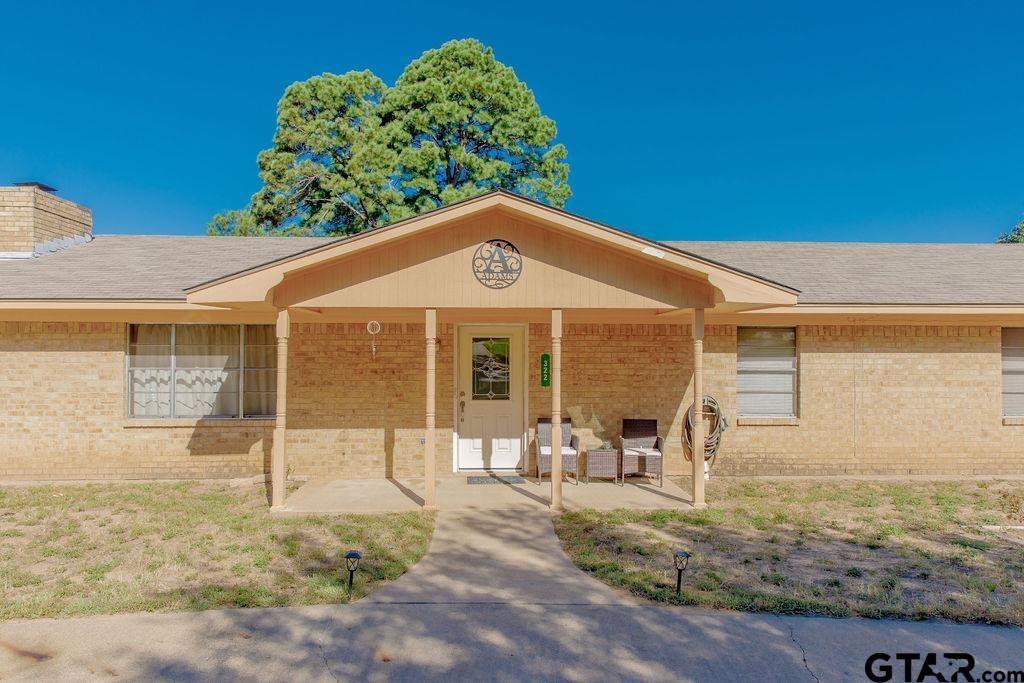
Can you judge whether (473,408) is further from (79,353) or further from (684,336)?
(79,353)

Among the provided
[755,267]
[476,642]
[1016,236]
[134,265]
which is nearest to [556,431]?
[476,642]

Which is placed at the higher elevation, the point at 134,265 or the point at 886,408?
the point at 134,265

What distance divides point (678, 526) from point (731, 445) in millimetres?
3136

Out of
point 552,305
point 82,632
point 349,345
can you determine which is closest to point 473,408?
point 349,345

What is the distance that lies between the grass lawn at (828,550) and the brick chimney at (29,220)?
10575 millimetres

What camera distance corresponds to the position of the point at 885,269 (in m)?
10.4

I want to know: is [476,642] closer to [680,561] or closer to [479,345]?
[680,561]

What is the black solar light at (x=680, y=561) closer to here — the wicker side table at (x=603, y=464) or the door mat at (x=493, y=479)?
the wicker side table at (x=603, y=464)

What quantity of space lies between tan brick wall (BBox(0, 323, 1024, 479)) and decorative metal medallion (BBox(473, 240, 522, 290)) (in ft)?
7.13

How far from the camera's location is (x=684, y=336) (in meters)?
9.33

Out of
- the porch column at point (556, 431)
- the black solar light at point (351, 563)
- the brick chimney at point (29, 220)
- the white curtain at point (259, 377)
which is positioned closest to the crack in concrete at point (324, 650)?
the black solar light at point (351, 563)

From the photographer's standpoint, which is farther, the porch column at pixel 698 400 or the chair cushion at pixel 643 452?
the chair cushion at pixel 643 452

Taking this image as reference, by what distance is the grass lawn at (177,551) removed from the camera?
4.72 meters

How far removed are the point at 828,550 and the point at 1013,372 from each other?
639 cm
